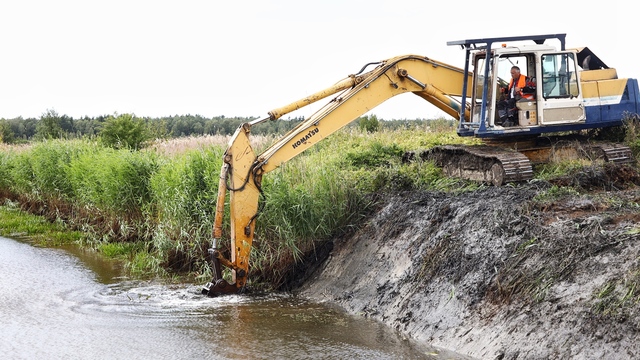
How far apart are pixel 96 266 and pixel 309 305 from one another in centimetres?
496

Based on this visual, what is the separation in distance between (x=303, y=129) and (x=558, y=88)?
178 inches

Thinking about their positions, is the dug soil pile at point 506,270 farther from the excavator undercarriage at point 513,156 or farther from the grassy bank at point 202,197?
the grassy bank at point 202,197

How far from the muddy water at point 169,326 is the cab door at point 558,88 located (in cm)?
529

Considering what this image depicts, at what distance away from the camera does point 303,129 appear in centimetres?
1183

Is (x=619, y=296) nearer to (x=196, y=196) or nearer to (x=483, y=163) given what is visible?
(x=483, y=163)

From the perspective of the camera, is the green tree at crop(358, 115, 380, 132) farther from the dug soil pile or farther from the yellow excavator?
the dug soil pile

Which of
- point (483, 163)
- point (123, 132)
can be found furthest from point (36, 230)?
point (483, 163)

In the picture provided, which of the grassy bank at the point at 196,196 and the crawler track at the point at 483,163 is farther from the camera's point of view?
the crawler track at the point at 483,163

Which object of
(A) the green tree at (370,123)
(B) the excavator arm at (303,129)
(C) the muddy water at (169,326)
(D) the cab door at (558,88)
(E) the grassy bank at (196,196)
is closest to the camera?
(C) the muddy water at (169,326)

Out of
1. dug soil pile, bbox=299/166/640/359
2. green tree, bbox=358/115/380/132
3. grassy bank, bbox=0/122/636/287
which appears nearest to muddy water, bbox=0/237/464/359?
dug soil pile, bbox=299/166/640/359

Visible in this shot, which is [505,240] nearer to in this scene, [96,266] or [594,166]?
[594,166]

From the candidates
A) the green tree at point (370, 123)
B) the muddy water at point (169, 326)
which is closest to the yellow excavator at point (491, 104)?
the muddy water at point (169, 326)

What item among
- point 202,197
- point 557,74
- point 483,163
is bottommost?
point 202,197

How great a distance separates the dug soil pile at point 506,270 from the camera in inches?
301
